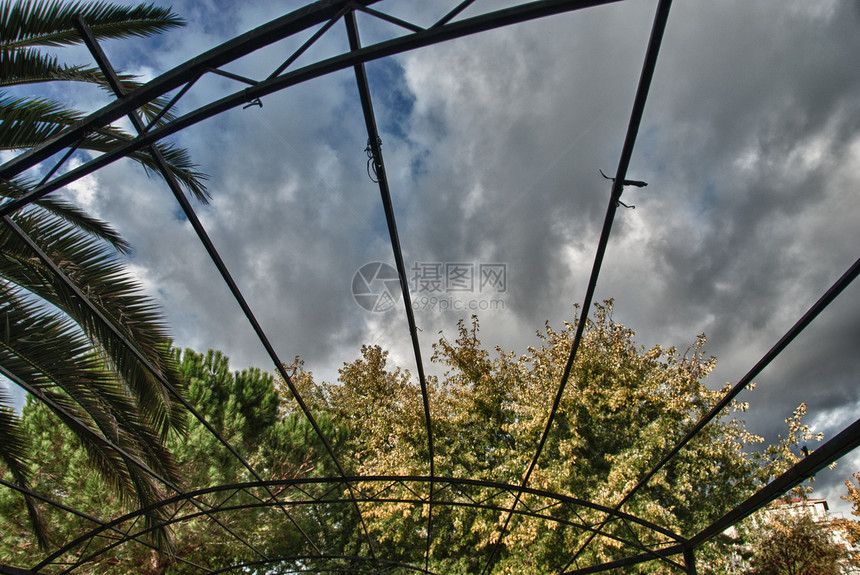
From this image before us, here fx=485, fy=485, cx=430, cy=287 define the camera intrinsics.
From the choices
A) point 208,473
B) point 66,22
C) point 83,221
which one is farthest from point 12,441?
point 208,473

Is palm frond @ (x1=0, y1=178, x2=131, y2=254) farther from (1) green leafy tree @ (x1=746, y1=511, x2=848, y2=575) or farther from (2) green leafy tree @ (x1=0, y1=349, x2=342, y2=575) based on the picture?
(1) green leafy tree @ (x1=746, y1=511, x2=848, y2=575)

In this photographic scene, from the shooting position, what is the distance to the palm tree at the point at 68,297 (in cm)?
544

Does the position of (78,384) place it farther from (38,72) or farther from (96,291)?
(38,72)

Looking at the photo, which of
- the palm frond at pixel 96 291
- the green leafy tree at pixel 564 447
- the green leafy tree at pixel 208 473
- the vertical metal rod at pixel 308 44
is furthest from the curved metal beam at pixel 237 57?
the green leafy tree at pixel 564 447

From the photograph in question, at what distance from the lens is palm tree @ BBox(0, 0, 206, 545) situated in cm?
544

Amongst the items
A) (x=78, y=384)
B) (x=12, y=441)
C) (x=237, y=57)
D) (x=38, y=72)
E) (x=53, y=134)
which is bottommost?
(x=12, y=441)

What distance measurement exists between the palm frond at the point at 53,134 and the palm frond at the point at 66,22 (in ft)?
2.28

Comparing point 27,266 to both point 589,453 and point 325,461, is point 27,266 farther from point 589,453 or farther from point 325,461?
point 589,453

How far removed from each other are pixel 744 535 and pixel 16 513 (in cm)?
2170

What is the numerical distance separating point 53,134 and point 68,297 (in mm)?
1892

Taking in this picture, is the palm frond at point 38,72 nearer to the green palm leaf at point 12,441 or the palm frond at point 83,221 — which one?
the palm frond at point 83,221

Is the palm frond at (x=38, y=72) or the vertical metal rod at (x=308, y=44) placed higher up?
the palm frond at (x=38, y=72)

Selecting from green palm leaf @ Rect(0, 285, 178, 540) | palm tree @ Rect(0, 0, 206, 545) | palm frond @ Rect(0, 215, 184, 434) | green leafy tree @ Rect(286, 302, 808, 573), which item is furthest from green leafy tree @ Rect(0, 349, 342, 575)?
palm frond @ Rect(0, 215, 184, 434)

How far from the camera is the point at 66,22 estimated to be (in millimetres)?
5539
